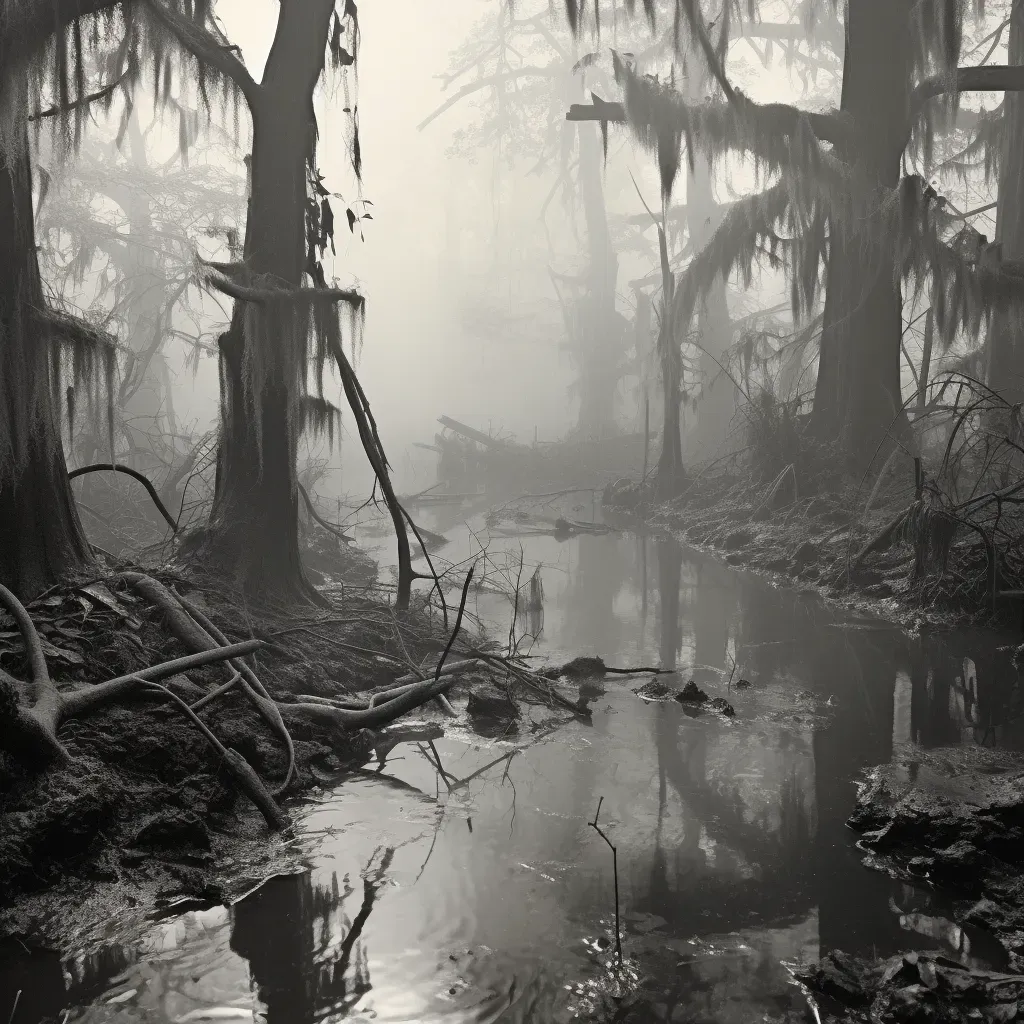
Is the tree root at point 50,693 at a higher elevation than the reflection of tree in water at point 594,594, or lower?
higher

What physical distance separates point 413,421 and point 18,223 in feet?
160

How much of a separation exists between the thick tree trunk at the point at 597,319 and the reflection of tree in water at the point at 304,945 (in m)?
21.0

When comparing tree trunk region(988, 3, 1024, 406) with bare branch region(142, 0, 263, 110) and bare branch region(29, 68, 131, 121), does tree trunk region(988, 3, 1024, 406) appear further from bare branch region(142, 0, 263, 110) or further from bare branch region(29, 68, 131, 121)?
bare branch region(29, 68, 131, 121)

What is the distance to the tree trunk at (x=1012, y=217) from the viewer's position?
11.9 meters

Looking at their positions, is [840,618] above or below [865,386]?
below

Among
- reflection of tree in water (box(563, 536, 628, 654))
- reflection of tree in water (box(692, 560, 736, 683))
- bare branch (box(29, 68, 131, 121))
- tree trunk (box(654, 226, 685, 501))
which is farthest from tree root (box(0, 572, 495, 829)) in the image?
tree trunk (box(654, 226, 685, 501))

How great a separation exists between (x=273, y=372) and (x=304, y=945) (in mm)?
3934

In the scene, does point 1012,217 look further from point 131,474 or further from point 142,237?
point 142,237

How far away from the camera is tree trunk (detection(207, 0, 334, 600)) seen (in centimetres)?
644

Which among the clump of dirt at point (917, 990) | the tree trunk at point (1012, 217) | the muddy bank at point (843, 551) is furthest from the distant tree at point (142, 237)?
the clump of dirt at point (917, 990)

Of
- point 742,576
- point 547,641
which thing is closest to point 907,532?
point 742,576

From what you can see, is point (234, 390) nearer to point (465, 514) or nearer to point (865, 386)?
point (865, 386)

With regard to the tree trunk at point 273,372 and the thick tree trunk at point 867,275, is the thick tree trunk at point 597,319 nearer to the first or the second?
the thick tree trunk at point 867,275

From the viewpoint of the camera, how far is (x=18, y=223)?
490 cm
